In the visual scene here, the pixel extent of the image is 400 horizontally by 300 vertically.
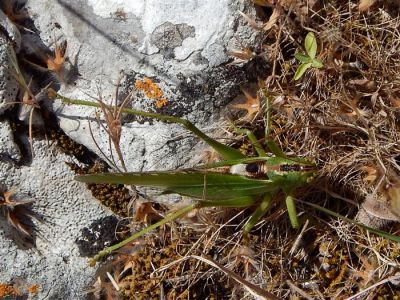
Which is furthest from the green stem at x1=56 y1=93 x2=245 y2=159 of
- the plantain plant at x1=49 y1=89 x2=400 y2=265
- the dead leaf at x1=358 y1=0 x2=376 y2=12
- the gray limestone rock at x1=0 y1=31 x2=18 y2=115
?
the dead leaf at x1=358 y1=0 x2=376 y2=12

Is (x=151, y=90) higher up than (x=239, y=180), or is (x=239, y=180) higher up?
(x=151, y=90)

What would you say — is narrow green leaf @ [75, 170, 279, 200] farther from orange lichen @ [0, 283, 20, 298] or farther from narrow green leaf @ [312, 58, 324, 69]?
orange lichen @ [0, 283, 20, 298]

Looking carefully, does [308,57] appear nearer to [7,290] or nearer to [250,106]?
[250,106]

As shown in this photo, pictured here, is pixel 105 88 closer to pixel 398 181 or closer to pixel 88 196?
pixel 88 196

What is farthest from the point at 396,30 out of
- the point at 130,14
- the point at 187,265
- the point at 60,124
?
the point at 60,124

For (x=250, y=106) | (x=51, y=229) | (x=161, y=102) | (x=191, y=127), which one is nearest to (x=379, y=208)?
(x=250, y=106)

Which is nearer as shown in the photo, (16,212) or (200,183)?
(200,183)

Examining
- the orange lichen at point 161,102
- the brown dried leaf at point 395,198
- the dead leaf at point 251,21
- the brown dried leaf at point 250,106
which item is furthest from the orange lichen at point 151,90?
the brown dried leaf at point 395,198
